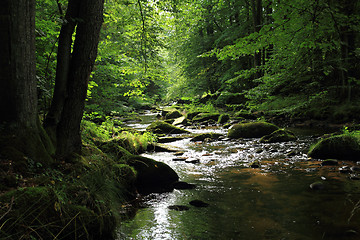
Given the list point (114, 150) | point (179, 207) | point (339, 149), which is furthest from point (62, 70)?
point (339, 149)

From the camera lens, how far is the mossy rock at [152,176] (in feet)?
15.8

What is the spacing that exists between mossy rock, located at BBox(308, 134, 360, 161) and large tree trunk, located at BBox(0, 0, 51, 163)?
19.9ft

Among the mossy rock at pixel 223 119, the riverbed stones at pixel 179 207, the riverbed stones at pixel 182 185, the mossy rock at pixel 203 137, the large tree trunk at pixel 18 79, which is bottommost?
the riverbed stones at pixel 179 207

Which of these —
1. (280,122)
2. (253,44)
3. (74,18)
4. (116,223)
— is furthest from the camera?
(280,122)

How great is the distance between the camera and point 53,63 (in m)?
5.32

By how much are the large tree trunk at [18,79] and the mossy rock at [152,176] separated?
1.92m

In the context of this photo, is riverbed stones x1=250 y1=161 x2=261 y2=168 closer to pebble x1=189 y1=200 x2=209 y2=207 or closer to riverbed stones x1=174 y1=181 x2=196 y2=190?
riverbed stones x1=174 y1=181 x2=196 y2=190

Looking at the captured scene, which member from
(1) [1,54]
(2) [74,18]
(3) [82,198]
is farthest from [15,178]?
(2) [74,18]

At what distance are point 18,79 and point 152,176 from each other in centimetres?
287

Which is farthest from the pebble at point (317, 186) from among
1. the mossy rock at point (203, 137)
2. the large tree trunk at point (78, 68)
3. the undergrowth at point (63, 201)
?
the mossy rock at point (203, 137)

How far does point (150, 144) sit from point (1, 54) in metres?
5.66

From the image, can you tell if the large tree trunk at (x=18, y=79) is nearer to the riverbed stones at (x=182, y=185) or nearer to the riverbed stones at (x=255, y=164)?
the riverbed stones at (x=182, y=185)

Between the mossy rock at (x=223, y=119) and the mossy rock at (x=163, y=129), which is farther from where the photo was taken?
the mossy rock at (x=223, y=119)

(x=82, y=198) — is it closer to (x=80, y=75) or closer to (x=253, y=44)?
(x=80, y=75)
